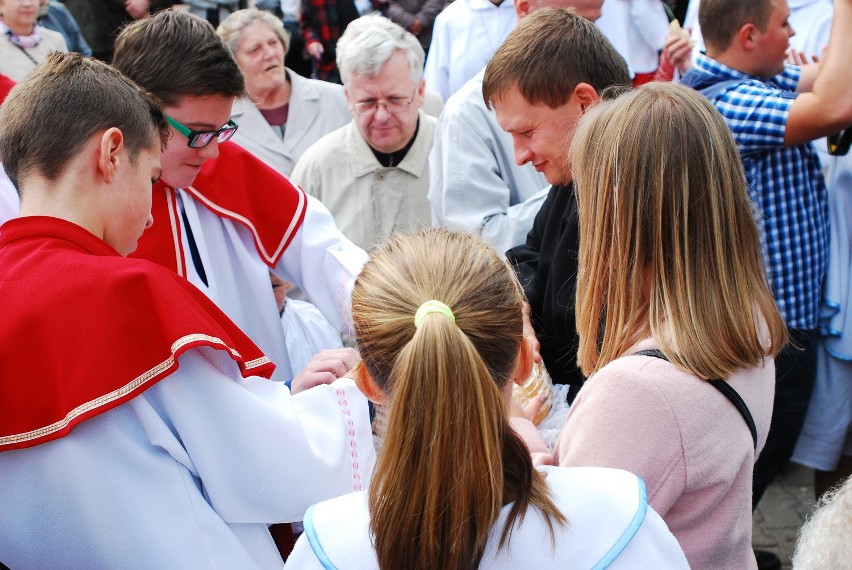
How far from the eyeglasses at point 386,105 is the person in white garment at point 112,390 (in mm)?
1972

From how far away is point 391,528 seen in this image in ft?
4.32

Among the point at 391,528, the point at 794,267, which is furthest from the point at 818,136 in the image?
the point at 391,528

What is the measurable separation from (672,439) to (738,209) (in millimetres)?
490

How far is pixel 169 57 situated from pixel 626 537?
179 cm

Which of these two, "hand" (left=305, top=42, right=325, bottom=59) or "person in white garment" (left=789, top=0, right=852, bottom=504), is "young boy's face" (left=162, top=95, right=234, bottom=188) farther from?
"hand" (left=305, top=42, right=325, bottom=59)

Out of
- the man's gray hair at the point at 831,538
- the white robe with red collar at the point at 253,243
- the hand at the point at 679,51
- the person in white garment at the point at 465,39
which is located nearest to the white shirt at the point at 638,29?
the hand at the point at 679,51

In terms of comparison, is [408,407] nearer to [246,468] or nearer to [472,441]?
[472,441]

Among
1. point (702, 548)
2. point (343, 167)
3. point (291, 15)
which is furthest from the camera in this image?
point (291, 15)

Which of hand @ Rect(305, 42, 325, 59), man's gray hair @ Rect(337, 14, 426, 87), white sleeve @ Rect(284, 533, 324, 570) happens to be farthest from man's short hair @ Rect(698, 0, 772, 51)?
hand @ Rect(305, 42, 325, 59)

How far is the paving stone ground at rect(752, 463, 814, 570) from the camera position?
12.8ft

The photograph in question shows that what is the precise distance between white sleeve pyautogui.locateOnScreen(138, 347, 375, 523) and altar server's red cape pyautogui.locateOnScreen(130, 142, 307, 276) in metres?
0.85

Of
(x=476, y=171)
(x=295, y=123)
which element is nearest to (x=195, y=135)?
(x=476, y=171)

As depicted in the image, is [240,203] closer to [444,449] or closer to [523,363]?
[523,363]

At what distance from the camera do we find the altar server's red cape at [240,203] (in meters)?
2.65
